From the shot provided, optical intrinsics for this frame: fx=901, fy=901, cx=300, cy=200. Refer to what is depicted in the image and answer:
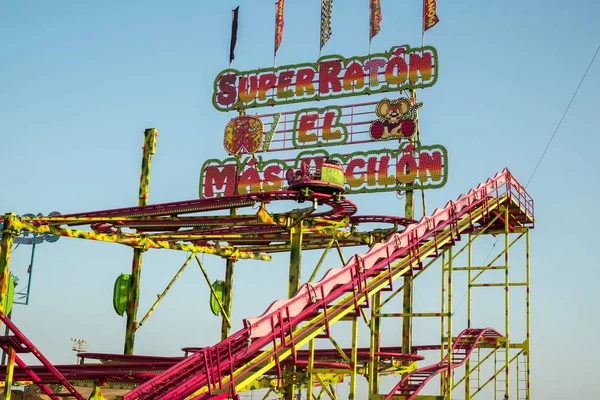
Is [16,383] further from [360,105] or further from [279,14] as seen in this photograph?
[279,14]

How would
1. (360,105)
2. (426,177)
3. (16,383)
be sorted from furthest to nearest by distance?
(360,105)
(426,177)
(16,383)

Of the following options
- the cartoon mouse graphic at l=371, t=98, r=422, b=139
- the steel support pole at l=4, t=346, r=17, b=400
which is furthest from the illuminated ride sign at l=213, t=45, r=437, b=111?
the steel support pole at l=4, t=346, r=17, b=400

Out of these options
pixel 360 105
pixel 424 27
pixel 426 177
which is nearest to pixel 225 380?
pixel 426 177

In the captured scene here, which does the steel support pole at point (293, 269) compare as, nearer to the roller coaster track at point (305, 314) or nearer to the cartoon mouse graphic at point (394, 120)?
the roller coaster track at point (305, 314)

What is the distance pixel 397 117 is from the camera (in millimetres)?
35875

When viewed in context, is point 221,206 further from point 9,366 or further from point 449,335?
point 9,366

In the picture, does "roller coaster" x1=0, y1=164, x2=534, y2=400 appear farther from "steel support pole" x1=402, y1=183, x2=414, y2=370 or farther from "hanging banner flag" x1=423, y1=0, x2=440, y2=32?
"hanging banner flag" x1=423, y1=0, x2=440, y2=32

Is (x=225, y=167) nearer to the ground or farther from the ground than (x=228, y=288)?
farther from the ground

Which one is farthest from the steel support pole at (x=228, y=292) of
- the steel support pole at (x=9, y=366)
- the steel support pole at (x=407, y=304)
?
the steel support pole at (x=9, y=366)

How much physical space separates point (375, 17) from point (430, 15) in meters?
2.42

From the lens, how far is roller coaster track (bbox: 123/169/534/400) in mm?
18562

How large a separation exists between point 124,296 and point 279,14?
1502 cm

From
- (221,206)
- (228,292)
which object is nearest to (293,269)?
(221,206)

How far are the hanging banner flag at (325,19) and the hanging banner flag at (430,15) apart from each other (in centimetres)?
432
